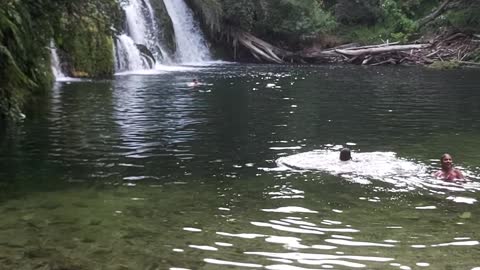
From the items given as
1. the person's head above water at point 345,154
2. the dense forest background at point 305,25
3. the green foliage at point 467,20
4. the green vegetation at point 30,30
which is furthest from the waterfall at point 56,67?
the green foliage at point 467,20

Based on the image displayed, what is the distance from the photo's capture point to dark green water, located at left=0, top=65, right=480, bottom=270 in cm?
839

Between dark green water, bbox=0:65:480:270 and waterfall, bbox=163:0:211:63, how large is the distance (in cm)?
2505

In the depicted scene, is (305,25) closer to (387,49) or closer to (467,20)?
(387,49)

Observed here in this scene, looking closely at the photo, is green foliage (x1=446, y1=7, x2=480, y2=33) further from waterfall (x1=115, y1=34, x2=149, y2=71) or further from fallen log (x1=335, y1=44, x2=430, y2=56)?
waterfall (x1=115, y1=34, x2=149, y2=71)

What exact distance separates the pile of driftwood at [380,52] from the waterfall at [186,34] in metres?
3.26

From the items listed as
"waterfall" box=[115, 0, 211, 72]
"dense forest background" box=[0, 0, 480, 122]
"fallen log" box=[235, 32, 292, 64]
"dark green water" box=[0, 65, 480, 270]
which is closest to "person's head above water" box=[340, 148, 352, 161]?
"dark green water" box=[0, 65, 480, 270]

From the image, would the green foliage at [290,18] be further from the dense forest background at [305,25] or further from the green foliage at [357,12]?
the green foliage at [357,12]

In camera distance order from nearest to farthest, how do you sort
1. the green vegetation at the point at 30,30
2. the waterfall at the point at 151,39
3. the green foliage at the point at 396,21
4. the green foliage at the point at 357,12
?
the green vegetation at the point at 30,30
the waterfall at the point at 151,39
the green foliage at the point at 396,21
the green foliage at the point at 357,12

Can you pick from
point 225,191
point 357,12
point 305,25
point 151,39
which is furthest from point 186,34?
point 225,191

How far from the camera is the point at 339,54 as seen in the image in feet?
173

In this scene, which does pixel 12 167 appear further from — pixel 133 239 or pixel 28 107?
pixel 28 107

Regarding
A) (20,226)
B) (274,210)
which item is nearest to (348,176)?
(274,210)

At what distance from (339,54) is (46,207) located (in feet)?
146

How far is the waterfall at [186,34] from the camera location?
48994mm
